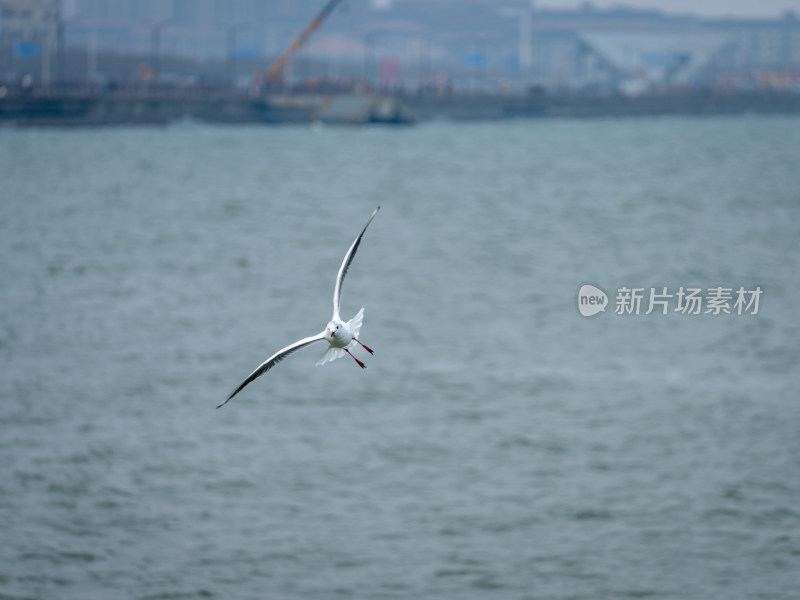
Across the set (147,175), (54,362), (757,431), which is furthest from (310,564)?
(147,175)

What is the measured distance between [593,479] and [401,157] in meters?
139

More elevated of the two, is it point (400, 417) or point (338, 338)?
point (338, 338)

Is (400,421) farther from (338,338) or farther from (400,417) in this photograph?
(338,338)

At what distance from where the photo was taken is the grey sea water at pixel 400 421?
30.5m

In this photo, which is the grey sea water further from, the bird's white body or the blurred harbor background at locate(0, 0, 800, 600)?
the bird's white body

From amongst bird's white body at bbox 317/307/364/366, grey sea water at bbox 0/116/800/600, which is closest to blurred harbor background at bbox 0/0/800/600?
grey sea water at bbox 0/116/800/600

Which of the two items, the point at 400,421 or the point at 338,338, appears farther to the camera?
the point at 400,421

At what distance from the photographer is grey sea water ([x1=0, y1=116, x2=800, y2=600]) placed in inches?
1200

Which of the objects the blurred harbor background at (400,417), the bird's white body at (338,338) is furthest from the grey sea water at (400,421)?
the bird's white body at (338,338)

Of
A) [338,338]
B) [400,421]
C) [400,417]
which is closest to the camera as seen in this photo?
[338,338]

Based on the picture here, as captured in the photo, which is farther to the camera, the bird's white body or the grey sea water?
the grey sea water

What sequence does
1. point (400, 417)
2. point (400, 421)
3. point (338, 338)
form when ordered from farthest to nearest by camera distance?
point (400, 417)
point (400, 421)
point (338, 338)

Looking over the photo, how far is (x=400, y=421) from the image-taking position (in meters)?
41.7

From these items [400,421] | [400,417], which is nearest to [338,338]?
[400,421]
